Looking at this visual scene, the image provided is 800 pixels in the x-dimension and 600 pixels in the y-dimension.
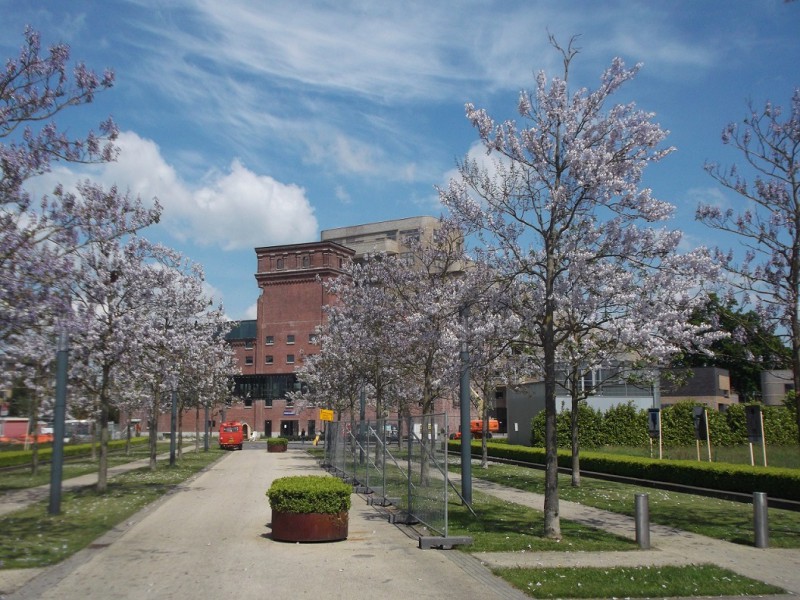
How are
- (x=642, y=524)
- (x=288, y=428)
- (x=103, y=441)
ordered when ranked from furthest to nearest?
1. (x=288, y=428)
2. (x=103, y=441)
3. (x=642, y=524)

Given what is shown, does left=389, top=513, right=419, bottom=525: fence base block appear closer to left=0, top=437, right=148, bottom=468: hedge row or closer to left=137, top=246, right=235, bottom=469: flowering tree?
left=137, top=246, right=235, bottom=469: flowering tree

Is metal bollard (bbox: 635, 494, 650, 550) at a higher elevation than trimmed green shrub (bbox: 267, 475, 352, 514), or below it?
below

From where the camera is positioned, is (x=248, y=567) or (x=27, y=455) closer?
(x=248, y=567)

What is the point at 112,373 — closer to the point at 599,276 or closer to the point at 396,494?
the point at 396,494

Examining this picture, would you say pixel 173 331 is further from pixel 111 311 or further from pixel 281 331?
pixel 281 331

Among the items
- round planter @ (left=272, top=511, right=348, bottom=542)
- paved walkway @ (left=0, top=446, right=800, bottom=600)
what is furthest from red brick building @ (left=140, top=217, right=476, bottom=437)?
round planter @ (left=272, top=511, right=348, bottom=542)

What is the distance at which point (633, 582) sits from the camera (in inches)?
386

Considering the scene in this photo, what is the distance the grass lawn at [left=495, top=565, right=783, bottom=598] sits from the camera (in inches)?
364

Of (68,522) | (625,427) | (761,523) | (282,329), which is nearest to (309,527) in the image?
(68,522)

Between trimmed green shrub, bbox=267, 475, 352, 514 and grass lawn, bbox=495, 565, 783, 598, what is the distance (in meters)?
3.72

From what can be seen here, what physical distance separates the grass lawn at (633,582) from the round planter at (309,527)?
3.77m

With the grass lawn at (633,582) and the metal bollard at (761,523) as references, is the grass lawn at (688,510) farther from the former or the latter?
the grass lawn at (633,582)

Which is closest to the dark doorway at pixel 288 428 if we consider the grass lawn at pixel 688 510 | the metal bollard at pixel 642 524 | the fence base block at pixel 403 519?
the grass lawn at pixel 688 510

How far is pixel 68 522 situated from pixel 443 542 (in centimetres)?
766
